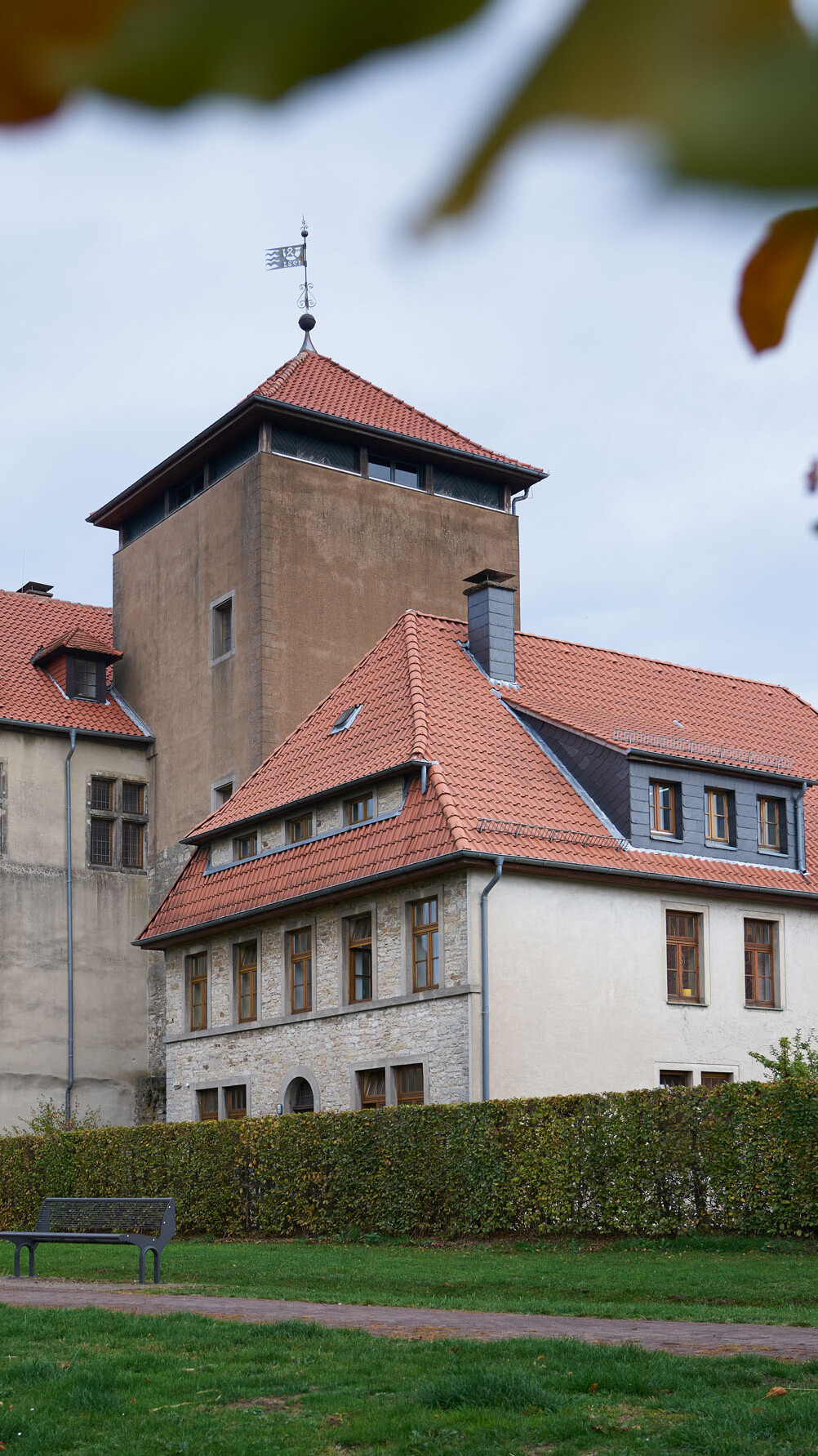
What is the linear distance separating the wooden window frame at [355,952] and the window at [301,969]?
4.42 ft

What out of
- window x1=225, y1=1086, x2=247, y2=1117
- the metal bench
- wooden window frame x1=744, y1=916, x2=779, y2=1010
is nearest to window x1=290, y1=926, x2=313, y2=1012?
window x1=225, y1=1086, x2=247, y2=1117

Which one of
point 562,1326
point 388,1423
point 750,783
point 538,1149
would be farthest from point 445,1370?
point 750,783

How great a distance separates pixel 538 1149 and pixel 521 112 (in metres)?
24.6

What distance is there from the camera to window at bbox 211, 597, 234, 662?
42.5 meters

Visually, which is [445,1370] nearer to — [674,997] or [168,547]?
[674,997]

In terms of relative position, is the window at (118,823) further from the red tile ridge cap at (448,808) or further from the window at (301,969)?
the red tile ridge cap at (448,808)

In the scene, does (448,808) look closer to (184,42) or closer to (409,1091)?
(409,1091)

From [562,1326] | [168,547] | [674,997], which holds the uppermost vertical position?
[168,547]

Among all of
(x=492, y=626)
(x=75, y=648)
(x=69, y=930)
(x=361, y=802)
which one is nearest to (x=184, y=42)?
(x=361, y=802)

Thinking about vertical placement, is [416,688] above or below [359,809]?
above

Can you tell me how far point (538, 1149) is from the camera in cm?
2444

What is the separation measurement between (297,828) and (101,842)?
11.6 m

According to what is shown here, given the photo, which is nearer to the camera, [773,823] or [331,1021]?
[331,1021]

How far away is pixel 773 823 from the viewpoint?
34.8 metres
